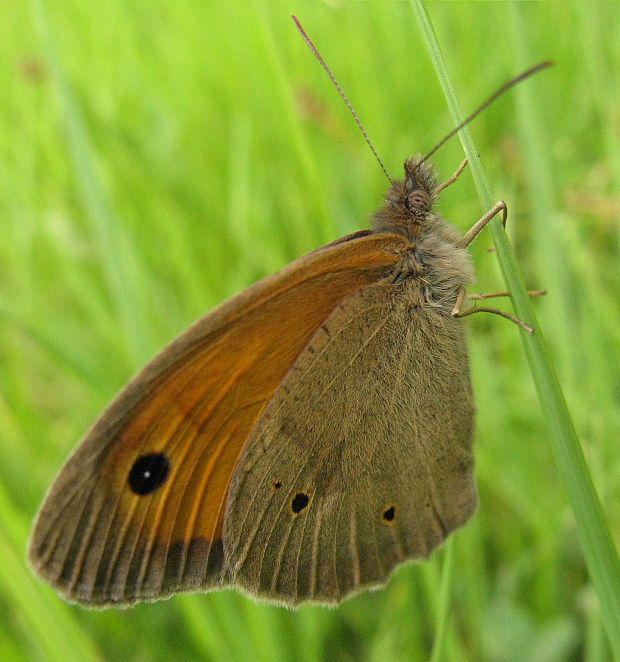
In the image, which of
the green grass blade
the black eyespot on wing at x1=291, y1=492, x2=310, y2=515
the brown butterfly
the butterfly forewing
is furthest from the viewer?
the black eyespot on wing at x1=291, y1=492, x2=310, y2=515

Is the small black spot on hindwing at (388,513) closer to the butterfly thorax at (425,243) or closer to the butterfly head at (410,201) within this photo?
the butterfly thorax at (425,243)

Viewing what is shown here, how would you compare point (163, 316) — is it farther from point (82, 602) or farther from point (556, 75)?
point (556, 75)

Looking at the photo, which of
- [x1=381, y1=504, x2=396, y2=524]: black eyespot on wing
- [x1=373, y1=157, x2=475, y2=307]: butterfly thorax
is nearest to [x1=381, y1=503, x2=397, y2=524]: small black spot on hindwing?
[x1=381, y1=504, x2=396, y2=524]: black eyespot on wing

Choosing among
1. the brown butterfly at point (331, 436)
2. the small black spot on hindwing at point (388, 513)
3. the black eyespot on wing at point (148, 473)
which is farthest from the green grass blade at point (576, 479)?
the black eyespot on wing at point (148, 473)

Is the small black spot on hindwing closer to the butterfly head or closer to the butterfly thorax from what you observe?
the butterfly thorax

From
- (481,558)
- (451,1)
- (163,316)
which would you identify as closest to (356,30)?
(451,1)

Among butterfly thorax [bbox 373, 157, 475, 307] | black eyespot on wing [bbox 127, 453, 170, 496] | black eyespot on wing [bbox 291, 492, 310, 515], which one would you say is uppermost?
butterfly thorax [bbox 373, 157, 475, 307]

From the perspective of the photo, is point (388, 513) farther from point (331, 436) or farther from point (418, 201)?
point (418, 201)
